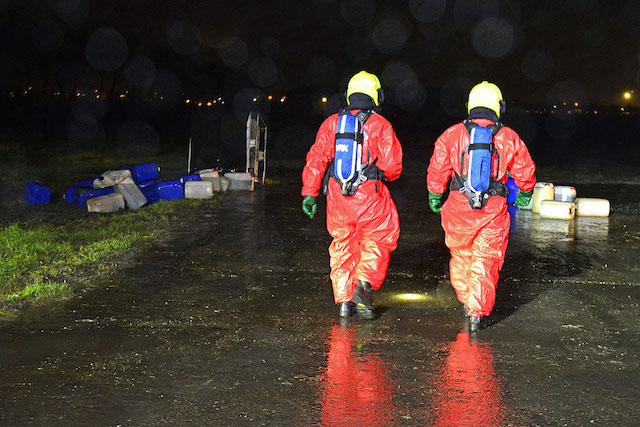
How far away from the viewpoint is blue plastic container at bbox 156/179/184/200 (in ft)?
40.7

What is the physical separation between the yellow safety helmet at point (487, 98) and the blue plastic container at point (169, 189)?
7.93 meters

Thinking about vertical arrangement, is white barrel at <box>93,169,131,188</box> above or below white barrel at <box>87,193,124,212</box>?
above

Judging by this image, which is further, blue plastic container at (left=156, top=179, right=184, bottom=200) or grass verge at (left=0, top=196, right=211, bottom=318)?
blue plastic container at (left=156, top=179, right=184, bottom=200)

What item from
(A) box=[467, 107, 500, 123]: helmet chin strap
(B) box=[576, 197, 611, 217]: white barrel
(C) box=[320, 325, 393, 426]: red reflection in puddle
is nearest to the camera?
(C) box=[320, 325, 393, 426]: red reflection in puddle

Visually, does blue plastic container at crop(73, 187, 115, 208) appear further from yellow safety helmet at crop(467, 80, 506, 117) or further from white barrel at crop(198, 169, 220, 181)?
yellow safety helmet at crop(467, 80, 506, 117)

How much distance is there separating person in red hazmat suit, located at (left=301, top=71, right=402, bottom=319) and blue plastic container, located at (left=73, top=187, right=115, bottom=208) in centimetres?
651

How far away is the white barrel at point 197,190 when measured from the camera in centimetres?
1268

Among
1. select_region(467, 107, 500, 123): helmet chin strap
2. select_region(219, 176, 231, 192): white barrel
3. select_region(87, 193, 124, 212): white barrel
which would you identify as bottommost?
select_region(87, 193, 124, 212): white barrel

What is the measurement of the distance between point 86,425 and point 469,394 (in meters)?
2.23

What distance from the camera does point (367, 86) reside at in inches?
225

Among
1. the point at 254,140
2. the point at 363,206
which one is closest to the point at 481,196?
the point at 363,206

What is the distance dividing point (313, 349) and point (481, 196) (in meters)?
1.76

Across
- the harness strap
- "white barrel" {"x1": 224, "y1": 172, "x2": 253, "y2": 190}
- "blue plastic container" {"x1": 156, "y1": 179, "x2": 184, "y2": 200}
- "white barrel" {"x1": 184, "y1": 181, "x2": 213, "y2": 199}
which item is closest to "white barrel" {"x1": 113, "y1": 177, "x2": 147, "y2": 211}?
"blue plastic container" {"x1": 156, "y1": 179, "x2": 184, "y2": 200}

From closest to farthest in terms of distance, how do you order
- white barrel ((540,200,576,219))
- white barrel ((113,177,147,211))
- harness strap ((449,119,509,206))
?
1. harness strap ((449,119,509,206))
2. white barrel ((540,200,576,219))
3. white barrel ((113,177,147,211))
